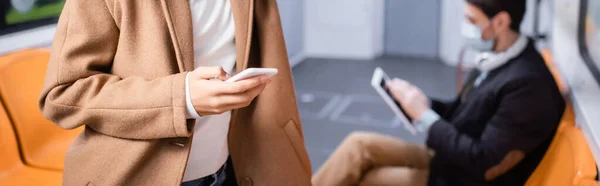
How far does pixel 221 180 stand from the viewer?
120cm

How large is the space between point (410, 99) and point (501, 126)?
0.38m

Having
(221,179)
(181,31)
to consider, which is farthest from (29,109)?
(181,31)

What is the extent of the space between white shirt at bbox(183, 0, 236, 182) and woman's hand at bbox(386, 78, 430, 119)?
3.23 ft

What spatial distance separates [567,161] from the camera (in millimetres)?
1391

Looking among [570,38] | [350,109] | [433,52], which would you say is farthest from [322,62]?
[570,38]

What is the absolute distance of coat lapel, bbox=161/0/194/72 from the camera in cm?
100

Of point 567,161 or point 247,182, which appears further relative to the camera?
point 567,161

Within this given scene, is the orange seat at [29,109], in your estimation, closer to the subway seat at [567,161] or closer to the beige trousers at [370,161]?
the beige trousers at [370,161]

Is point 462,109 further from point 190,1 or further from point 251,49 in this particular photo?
point 190,1

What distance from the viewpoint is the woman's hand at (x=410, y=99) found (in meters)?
1.96

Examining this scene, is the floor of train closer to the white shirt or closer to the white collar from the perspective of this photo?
the white collar

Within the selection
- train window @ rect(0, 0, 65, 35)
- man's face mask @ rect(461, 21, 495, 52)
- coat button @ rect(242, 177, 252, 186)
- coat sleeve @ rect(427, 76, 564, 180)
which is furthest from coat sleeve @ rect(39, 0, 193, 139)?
train window @ rect(0, 0, 65, 35)

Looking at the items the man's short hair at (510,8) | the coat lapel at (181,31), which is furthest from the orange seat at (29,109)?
the man's short hair at (510,8)

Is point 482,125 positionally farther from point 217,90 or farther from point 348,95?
point 348,95
